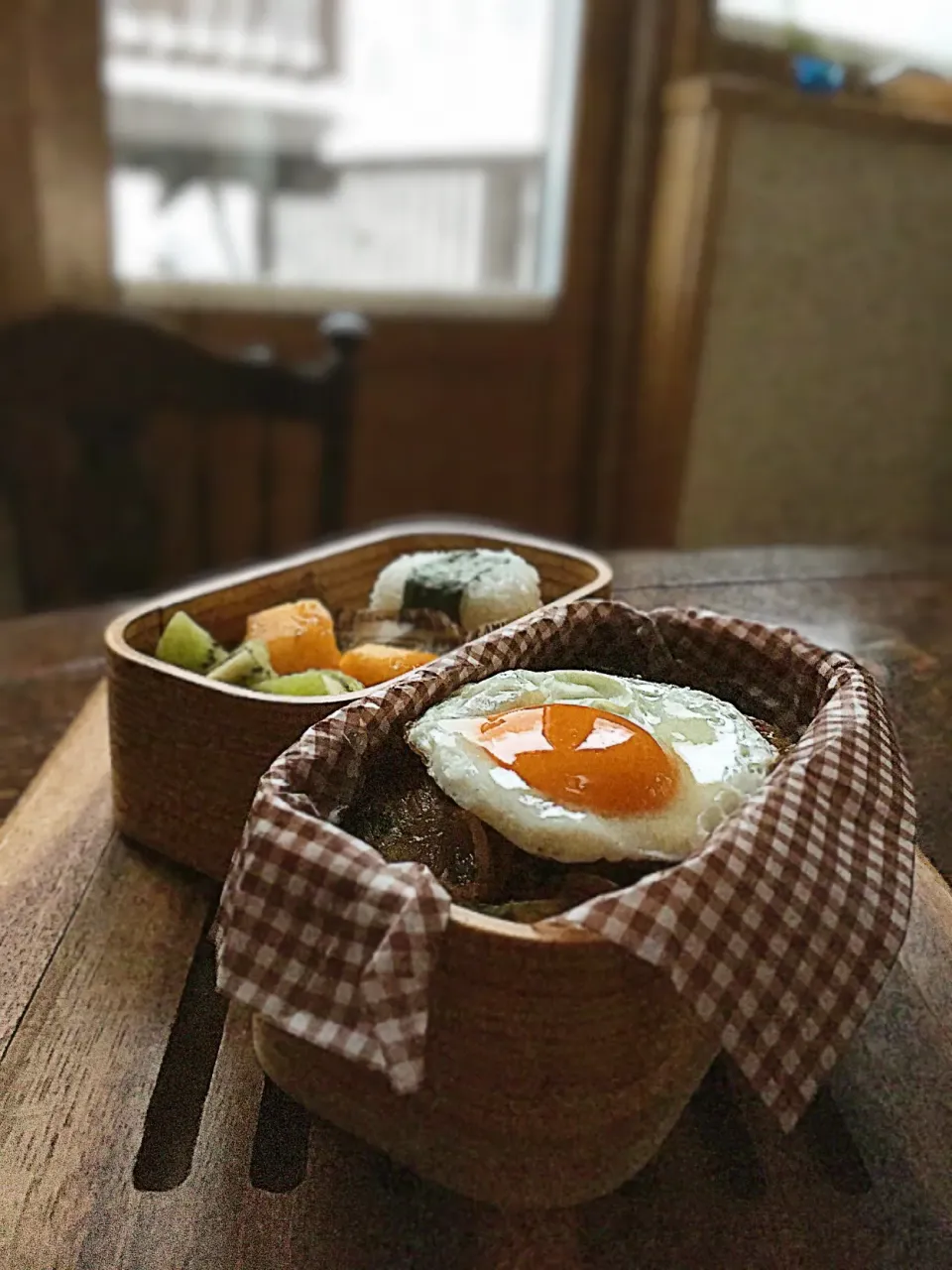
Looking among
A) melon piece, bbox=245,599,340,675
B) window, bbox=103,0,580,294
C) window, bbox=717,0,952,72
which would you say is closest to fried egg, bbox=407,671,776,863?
melon piece, bbox=245,599,340,675

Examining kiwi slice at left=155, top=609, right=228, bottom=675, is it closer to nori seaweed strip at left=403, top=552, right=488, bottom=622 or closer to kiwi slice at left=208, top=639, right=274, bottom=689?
kiwi slice at left=208, top=639, right=274, bottom=689

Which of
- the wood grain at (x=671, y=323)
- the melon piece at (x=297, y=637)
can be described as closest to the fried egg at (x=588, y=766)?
the melon piece at (x=297, y=637)

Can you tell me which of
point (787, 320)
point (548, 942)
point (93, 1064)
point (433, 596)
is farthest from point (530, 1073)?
point (787, 320)

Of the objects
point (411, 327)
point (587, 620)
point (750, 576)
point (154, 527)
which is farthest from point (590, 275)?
point (587, 620)

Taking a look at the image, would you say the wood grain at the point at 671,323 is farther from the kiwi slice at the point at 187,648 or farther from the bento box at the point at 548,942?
the bento box at the point at 548,942

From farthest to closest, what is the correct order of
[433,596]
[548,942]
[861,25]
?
1. [861,25]
2. [433,596]
3. [548,942]

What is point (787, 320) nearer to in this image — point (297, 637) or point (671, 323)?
point (671, 323)

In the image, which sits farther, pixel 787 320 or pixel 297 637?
pixel 787 320
